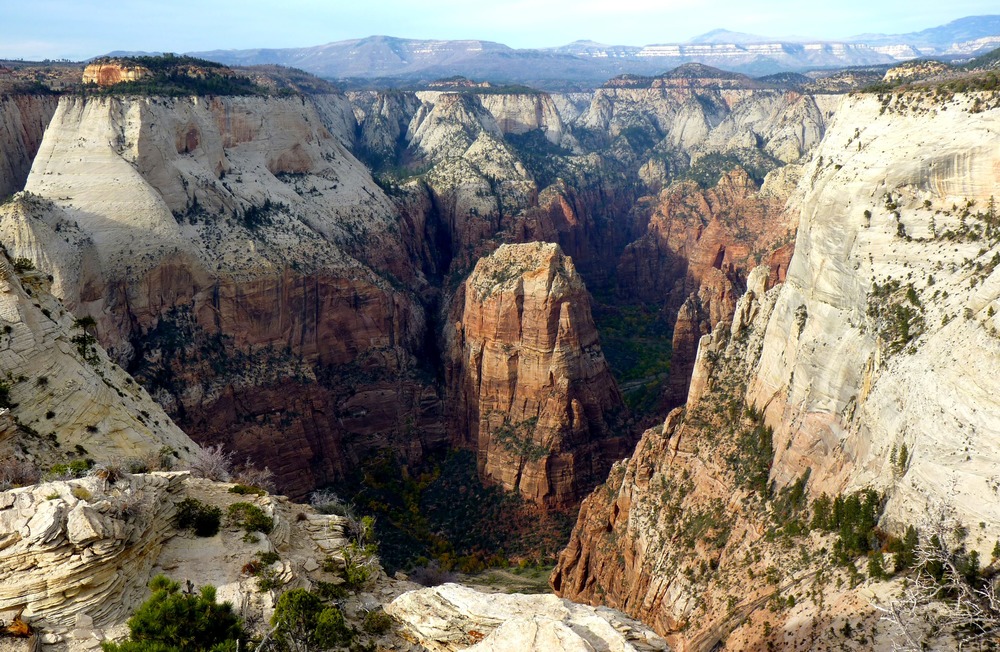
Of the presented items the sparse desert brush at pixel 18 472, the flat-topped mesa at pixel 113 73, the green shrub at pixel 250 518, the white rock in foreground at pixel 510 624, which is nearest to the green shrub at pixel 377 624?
the white rock in foreground at pixel 510 624

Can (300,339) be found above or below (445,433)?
above

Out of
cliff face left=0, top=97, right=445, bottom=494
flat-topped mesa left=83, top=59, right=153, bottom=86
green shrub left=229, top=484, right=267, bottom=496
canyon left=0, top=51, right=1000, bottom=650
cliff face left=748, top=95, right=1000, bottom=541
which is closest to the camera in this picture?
green shrub left=229, top=484, right=267, bottom=496

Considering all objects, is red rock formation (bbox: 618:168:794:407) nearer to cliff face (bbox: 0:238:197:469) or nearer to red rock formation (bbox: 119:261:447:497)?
red rock formation (bbox: 119:261:447:497)

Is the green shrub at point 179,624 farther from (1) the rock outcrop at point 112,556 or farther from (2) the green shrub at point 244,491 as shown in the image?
(2) the green shrub at point 244,491

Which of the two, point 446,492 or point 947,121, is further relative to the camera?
point 446,492

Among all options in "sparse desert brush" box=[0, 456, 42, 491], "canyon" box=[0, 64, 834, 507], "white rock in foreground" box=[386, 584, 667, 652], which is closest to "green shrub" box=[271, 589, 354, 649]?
"white rock in foreground" box=[386, 584, 667, 652]

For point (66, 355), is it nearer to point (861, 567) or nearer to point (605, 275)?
point (861, 567)

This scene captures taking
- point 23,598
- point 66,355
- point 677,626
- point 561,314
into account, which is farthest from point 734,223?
point 23,598
